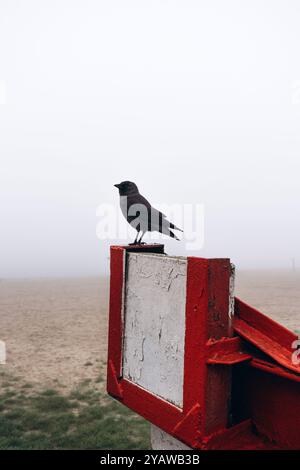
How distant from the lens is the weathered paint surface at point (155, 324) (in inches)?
87.7

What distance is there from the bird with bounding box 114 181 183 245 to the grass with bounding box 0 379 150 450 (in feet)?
14.7

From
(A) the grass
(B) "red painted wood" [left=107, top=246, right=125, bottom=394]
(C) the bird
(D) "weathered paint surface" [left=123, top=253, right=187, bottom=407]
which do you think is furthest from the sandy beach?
(D) "weathered paint surface" [left=123, top=253, right=187, bottom=407]

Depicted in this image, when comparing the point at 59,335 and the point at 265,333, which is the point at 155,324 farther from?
the point at 59,335

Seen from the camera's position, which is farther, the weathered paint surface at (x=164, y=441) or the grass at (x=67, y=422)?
the grass at (x=67, y=422)

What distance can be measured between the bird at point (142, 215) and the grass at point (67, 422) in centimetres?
447

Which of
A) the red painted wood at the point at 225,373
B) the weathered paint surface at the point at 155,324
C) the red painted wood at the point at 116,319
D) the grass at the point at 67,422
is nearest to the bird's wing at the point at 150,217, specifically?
the red painted wood at the point at 116,319

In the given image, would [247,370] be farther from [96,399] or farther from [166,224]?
[96,399]

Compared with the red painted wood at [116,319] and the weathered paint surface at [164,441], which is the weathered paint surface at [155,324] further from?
the weathered paint surface at [164,441]

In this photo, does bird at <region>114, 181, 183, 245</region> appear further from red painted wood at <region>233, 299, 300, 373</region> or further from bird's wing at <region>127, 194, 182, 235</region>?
red painted wood at <region>233, 299, 300, 373</region>

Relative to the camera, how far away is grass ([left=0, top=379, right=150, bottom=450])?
743 cm

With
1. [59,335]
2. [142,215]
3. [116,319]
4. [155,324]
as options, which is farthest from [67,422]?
[59,335]
